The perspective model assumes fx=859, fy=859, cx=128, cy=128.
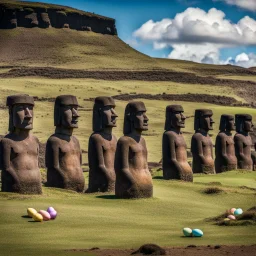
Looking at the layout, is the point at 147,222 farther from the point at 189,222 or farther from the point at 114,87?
the point at 114,87

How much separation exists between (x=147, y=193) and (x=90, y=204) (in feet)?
7.11

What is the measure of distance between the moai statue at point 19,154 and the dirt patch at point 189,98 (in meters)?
50.4

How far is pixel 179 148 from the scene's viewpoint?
30922mm

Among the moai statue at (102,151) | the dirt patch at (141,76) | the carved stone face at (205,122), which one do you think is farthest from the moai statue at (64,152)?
the dirt patch at (141,76)

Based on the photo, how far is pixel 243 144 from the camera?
3881 centimetres

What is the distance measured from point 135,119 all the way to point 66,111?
2457 millimetres

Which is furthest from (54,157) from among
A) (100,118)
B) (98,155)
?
(100,118)

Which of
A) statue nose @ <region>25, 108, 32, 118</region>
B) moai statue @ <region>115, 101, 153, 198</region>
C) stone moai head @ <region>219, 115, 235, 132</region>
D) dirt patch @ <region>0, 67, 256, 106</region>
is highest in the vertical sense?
dirt patch @ <region>0, 67, 256, 106</region>

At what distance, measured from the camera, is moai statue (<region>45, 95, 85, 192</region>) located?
2658 cm

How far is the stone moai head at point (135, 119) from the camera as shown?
83.9ft

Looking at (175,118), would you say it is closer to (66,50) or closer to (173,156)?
(173,156)

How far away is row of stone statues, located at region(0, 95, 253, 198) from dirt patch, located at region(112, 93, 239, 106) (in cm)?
4418

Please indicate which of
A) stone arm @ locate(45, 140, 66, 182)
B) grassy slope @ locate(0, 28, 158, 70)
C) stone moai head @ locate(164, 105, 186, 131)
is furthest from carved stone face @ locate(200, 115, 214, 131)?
grassy slope @ locate(0, 28, 158, 70)

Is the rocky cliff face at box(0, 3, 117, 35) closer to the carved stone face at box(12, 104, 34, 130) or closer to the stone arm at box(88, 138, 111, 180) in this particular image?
the stone arm at box(88, 138, 111, 180)
